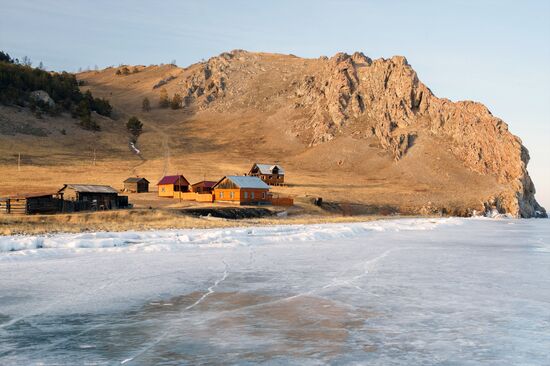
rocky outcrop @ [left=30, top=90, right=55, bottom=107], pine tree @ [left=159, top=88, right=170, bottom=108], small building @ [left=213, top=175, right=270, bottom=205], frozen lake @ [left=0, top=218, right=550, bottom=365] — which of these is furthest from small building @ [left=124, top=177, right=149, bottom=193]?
pine tree @ [left=159, top=88, right=170, bottom=108]

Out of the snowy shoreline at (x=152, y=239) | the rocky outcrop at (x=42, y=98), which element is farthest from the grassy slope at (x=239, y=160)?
the snowy shoreline at (x=152, y=239)

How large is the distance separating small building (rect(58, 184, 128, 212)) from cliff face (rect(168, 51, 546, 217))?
73225 millimetres

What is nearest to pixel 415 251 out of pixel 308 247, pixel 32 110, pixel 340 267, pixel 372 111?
pixel 308 247

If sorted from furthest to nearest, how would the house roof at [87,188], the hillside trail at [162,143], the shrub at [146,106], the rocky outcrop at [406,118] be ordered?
1. the shrub at [146,106]
2. the rocky outcrop at [406,118]
3. the hillside trail at [162,143]
4. the house roof at [87,188]

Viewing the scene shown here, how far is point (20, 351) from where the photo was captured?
1052cm

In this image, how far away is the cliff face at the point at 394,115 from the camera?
119688 mm

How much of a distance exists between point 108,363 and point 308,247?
80.0 ft

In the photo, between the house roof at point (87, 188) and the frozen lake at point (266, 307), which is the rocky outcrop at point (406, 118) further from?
the frozen lake at point (266, 307)

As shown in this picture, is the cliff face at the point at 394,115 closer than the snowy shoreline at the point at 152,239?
No

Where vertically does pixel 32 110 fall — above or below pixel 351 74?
below

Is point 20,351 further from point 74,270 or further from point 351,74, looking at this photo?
point 351,74

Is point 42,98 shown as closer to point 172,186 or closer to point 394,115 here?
point 172,186

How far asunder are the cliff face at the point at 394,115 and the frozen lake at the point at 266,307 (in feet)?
282

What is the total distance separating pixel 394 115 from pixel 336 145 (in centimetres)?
1983
